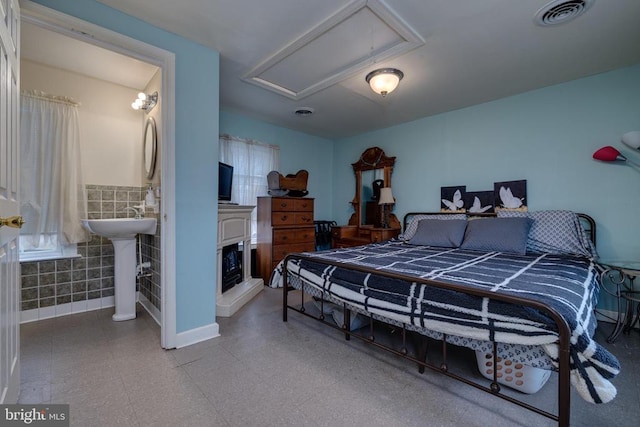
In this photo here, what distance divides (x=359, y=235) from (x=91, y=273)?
11.3 ft

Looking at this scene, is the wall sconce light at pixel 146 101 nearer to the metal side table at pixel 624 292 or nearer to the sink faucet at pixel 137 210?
the sink faucet at pixel 137 210

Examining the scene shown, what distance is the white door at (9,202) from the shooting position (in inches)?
46.0

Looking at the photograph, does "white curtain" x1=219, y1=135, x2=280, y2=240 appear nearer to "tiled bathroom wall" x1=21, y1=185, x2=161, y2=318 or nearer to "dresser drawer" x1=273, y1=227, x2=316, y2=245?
"dresser drawer" x1=273, y1=227, x2=316, y2=245

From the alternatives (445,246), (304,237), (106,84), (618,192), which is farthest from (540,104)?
(106,84)

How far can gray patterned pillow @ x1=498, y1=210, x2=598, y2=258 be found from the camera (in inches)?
103

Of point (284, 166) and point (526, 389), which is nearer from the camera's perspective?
point (526, 389)

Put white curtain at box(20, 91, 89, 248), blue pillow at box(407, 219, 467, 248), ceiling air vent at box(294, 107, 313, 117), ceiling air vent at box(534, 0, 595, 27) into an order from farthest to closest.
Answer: ceiling air vent at box(294, 107, 313, 117) → blue pillow at box(407, 219, 467, 248) → white curtain at box(20, 91, 89, 248) → ceiling air vent at box(534, 0, 595, 27)

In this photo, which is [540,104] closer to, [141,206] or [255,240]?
[255,240]

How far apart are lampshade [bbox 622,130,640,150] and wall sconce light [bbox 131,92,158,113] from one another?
14.0 ft

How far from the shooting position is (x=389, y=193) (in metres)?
4.22

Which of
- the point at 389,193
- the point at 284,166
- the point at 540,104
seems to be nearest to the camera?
the point at 540,104

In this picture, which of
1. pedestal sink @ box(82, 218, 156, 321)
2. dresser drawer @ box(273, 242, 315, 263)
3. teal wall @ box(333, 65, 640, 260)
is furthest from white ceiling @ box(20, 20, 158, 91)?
teal wall @ box(333, 65, 640, 260)

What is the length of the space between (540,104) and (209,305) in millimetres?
3987

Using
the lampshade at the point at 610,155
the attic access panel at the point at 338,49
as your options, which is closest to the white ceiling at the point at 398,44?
the attic access panel at the point at 338,49
